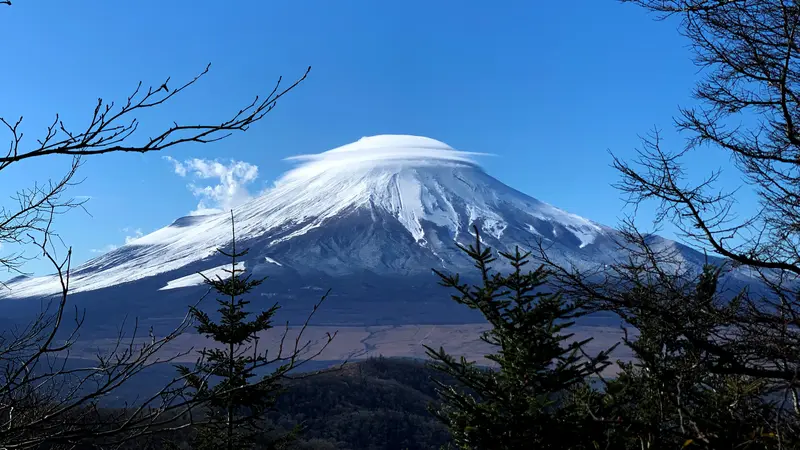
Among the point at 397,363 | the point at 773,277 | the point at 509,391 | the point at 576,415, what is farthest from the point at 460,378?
the point at 397,363

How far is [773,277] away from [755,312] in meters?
0.85

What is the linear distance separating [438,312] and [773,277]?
→ 18067 centimetres

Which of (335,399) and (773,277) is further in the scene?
(335,399)

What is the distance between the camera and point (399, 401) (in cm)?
5647

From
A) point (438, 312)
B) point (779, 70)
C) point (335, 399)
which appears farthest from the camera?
point (438, 312)

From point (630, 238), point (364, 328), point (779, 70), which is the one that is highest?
point (779, 70)

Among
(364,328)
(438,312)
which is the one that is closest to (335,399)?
(364,328)

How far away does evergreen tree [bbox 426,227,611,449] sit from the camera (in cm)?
573

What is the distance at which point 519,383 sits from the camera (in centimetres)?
622

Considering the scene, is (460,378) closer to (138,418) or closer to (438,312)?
(138,418)

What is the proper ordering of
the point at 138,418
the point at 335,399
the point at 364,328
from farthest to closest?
the point at 364,328 < the point at 335,399 < the point at 138,418

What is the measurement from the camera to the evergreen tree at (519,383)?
5.73 meters

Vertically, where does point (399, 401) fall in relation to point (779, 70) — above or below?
below

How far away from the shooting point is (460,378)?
6176 millimetres
